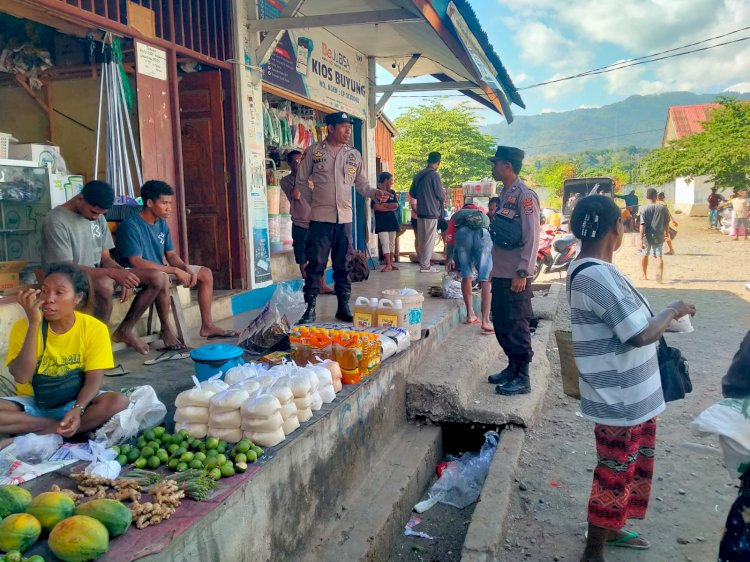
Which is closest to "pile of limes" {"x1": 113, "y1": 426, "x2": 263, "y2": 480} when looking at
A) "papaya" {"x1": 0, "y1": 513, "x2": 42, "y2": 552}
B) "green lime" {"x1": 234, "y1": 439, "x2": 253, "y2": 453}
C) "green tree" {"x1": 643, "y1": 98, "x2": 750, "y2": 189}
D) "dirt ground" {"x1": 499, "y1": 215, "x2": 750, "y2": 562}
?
"green lime" {"x1": 234, "y1": 439, "x2": 253, "y2": 453}

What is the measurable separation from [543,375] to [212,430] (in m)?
3.50

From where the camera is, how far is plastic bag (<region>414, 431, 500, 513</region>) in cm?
387

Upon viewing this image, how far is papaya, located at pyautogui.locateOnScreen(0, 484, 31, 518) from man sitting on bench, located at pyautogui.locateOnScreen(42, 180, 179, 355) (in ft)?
6.92

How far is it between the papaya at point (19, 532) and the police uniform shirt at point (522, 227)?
11.3ft

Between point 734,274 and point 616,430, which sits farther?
point 734,274

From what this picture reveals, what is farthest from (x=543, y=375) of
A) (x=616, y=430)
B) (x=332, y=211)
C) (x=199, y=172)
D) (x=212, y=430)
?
(x=199, y=172)

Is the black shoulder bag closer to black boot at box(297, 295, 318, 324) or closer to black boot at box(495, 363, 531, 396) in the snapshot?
black boot at box(495, 363, 531, 396)

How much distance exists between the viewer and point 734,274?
13.1 metres

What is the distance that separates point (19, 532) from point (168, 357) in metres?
2.63

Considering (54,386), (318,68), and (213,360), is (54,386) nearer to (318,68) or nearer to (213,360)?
(213,360)

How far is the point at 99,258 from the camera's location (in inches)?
181

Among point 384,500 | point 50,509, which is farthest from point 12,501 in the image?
point 384,500

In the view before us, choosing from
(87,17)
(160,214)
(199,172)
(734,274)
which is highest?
(87,17)

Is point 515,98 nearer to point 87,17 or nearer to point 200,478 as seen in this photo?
point 87,17
